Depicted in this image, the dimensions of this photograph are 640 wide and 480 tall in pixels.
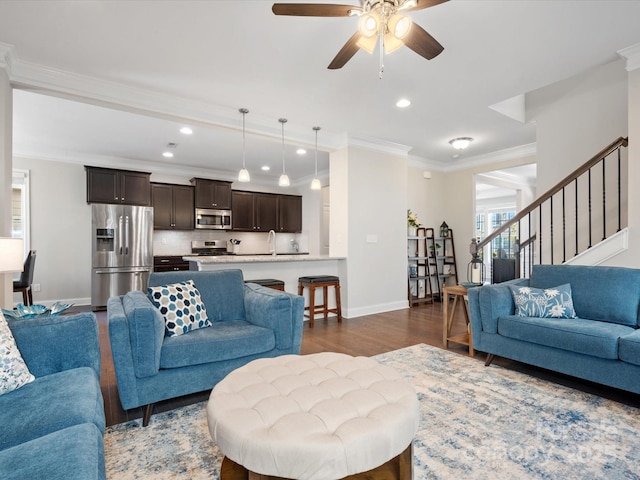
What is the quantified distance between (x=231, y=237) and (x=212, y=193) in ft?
3.87

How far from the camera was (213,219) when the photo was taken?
282 inches

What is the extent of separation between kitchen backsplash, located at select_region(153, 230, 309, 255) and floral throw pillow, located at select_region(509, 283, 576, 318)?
5.70m

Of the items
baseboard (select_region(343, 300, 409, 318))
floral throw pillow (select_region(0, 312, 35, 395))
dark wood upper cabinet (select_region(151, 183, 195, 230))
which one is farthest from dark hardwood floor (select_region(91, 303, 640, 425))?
dark wood upper cabinet (select_region(151, 183, 195, 230))

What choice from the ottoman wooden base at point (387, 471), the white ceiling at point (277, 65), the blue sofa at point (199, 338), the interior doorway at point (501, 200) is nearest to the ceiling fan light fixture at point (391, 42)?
the white ceiling at point (277, 65)

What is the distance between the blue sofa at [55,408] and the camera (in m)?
0.96

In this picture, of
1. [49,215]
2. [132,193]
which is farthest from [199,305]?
[49,215]

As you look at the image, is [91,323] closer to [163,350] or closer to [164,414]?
[163,350]

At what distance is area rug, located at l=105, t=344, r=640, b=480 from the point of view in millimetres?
1620

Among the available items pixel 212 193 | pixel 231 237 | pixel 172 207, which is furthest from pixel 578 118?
pixel 172 207

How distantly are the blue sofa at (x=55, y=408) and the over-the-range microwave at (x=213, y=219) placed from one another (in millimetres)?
5347

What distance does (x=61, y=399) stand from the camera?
4.51 ft

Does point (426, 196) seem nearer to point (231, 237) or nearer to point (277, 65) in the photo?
point (231, 237)

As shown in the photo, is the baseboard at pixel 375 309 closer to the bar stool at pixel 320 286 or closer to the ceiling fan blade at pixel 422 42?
the bar stool at pixel 320 286

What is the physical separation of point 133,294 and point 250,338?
0.95 meters
